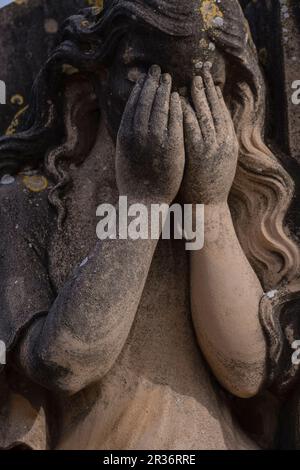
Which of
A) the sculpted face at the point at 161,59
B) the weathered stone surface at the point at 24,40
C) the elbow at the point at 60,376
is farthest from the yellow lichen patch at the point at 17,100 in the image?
the elbow at the point at 60,376

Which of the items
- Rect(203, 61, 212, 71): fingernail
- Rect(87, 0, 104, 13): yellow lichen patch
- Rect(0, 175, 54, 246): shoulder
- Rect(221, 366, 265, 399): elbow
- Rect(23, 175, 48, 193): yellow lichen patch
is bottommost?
Rect(221, 366, 265, 399): elbow

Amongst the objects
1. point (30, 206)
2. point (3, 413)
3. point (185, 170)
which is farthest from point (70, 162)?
point (3, 413)

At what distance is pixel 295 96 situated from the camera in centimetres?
519

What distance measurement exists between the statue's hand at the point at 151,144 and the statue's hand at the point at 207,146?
5 cm

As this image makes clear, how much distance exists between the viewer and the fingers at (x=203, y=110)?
4676 millimetres

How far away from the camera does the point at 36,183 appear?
16.7 ft

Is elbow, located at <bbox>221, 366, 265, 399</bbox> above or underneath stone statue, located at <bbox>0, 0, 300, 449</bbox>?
underneath

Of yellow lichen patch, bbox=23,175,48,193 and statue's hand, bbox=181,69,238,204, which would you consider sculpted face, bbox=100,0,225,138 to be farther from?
yellow lichen patch, bbox=23,175,48,193

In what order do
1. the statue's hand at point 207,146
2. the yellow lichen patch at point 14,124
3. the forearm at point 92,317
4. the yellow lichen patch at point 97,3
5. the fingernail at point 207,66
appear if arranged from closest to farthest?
the forearm at point 92,317, the statue's hand at point 207,146, the fingernail at point 207,66, the yellow lichen patch at point 97,3, the yellow lichen patch at point 14,124

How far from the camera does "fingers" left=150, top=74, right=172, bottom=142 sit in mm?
4602

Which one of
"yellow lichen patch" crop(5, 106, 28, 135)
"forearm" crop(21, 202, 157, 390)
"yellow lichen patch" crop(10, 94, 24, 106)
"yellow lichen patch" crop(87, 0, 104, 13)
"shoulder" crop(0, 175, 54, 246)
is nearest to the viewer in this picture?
"forearm" crop(21, 202, 157, 390)

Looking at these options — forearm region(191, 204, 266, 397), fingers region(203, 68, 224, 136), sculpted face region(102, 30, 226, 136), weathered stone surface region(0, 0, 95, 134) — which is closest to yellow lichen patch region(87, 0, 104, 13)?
weathered stone surface region(0, 0, 95, 134)

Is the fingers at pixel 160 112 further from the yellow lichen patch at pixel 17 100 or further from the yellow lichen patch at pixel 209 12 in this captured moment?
the yellow lichen patch at pixel 17 100

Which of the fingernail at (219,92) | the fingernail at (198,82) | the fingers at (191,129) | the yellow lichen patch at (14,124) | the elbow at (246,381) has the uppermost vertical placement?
the fingernail at (198,82)
